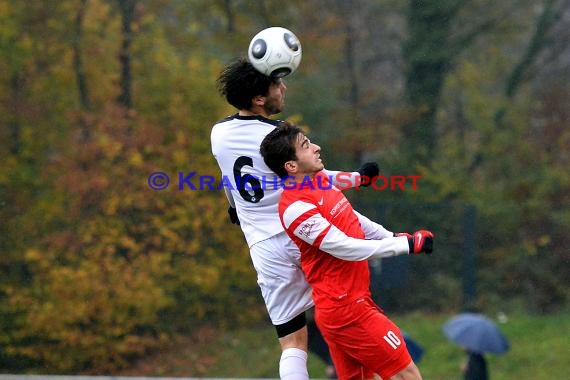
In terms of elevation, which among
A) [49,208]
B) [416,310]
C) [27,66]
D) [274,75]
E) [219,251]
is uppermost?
[27,66]

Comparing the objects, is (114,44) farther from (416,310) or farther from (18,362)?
(416,310)

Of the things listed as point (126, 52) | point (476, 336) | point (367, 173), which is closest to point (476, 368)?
point (476, 336)

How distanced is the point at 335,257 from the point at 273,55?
0.95 meters

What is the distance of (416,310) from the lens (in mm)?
12211

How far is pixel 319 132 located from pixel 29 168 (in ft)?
13.4

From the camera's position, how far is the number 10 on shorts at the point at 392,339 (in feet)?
13.0

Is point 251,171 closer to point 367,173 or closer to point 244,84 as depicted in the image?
point 244,84

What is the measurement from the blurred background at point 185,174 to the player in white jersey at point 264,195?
22.7 ft

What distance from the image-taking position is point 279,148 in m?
3.97

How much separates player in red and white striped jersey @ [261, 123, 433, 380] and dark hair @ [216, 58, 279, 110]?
32 centimetres

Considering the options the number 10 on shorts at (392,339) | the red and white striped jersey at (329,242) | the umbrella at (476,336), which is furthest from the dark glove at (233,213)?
the umbrella at (476,336)

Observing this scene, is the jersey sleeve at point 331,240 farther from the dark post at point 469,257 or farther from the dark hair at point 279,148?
the dark post at point 469,257

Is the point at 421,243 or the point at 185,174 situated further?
the point at 185,174

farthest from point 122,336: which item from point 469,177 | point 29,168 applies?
point 469,177
